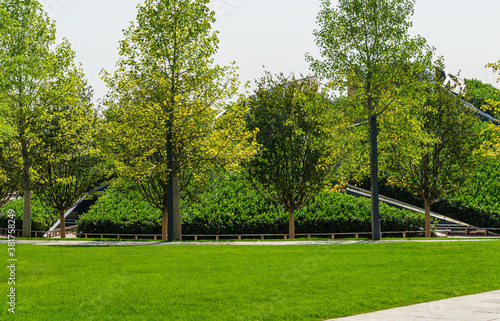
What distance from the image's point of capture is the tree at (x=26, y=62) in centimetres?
2234

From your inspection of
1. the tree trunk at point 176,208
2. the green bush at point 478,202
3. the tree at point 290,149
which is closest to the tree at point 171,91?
the tree trunk at point 176,208

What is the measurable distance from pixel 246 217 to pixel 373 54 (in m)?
10.6

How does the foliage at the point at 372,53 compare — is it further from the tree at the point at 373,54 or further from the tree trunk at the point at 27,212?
the tree trunk at the point at 27,212

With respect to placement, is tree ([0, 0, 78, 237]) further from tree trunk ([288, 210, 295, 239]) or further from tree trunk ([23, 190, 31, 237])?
tree trunk ([288, 210, 295, 239])

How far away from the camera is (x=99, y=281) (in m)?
9.96

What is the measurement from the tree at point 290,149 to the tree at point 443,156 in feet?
15.8

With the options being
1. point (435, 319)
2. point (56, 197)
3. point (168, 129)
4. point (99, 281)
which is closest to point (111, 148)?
point (168, 129)

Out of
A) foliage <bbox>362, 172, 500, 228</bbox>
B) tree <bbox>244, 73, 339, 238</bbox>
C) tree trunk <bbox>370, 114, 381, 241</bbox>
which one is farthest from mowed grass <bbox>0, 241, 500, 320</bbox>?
foliage <bbox>362, 172, 500, 228</bbox>

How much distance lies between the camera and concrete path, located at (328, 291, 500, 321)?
21.5ft

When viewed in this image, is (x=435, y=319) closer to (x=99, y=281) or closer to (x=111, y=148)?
(x=99, y=281)

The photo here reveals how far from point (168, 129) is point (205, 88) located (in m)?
2.23

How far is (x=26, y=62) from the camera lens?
22719 millimetres

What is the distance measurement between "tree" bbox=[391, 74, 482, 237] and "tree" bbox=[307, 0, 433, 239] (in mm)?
4928

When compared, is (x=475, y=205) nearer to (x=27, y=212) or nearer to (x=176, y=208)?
(x=176, y=208)
